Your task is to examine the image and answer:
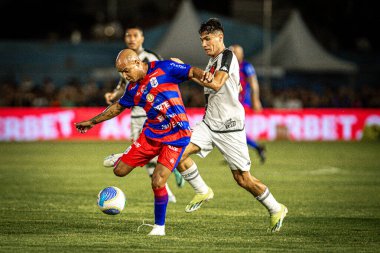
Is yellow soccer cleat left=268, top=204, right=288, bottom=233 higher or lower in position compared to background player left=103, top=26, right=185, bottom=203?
lower

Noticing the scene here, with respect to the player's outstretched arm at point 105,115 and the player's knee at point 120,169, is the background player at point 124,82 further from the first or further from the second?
the player's knee at point 120,169

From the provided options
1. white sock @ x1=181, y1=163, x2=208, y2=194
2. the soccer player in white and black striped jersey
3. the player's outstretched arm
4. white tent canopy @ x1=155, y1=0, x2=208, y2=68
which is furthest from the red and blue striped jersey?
white tent canopy @ x1=155, y1=0, x2=208, y2=68

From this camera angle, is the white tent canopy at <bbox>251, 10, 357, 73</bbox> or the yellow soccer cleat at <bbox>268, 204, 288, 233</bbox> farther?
the white tent canopy at <bbox>251, 10, 357, 73</bbox>

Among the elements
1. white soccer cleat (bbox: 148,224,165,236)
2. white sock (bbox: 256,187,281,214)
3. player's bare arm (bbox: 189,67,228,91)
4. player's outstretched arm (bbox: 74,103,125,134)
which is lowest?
white soccer cleat (bbox: 148,224,165,236)

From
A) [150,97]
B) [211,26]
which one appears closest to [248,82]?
[211,26]

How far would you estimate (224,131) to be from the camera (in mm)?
9945

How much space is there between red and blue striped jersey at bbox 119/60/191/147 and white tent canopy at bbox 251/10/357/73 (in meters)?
22.7

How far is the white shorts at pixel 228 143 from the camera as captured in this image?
31.8 feet

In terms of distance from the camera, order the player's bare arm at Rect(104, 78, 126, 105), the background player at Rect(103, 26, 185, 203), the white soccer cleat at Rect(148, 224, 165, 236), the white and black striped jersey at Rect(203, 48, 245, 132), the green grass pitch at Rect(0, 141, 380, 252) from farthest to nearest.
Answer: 1. the background player at Rect(103, 26, 185, 203)
2. the player's bare arm at Rect(104, 78, 126, 105)
3. the white and black striped jersey at Rect(203, 48, 245, 132)
4. the white soccer cleat at Rect(148, 224, 165, 236)
5. the green grass pitch at Rect(0, 141, 380, 252)

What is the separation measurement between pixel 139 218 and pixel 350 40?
34483mm

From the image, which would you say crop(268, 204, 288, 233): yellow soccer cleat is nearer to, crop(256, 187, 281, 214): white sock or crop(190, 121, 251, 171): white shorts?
crop(256, 187, 281, 214): white sock

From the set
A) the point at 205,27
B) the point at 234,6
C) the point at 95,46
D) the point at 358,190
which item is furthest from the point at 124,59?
the point at 234,6

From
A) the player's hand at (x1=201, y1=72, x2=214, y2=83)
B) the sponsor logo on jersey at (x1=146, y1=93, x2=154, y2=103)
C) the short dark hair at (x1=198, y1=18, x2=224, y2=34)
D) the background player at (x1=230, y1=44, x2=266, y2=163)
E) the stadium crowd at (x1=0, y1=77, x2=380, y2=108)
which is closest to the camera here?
the player's hand at (x1=201, y1=72, x2=214, y2=83)

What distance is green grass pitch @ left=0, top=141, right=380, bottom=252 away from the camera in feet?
28.6
